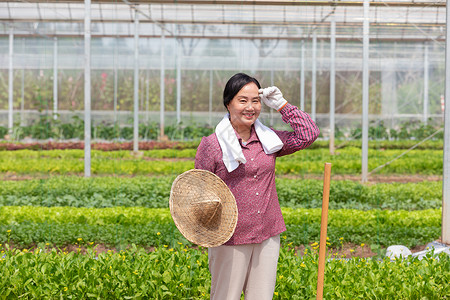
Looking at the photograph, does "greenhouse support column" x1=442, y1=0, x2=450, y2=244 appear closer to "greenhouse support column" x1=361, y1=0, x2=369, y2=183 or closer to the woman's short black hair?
"greenhouse support column" x1=361, y1=0, x2=369, y2=183

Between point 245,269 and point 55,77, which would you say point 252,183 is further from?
point 55,77

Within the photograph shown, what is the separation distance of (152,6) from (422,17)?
21.9 ft

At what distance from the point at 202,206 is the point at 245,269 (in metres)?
0.37

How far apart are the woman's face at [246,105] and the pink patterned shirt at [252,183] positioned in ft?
0.33

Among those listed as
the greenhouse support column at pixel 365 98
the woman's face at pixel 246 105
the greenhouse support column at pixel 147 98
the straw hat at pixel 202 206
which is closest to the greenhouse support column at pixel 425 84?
the greenhouse support column at pixel 147 98

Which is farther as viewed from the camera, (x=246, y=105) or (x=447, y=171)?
(x=447, y=171)

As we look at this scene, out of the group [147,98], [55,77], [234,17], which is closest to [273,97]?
[234,17]

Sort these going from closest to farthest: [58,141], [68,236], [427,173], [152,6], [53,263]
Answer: [53,263]
[68,236]
[427,173]
[152,6]
[58,141]

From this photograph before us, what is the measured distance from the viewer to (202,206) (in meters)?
2.37

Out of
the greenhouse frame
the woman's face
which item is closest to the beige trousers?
A: the woman's face

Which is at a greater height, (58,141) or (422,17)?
(422,17)

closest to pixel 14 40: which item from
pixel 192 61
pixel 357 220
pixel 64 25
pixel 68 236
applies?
A: pixel 64 25

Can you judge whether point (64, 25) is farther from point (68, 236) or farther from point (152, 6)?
→ point (68, 236)

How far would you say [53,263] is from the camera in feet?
12.3
